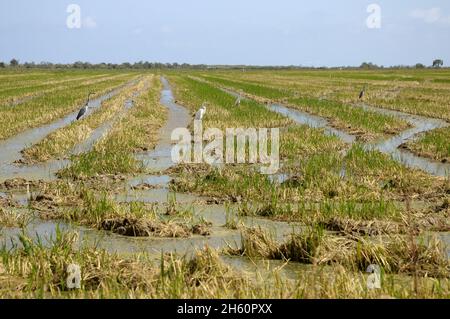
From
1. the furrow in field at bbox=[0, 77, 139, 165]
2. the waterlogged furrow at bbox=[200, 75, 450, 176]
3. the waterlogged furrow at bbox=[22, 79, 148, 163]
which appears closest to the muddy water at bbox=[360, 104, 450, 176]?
the waterlogged furrow at bbox=[200, 75, 450, 176]

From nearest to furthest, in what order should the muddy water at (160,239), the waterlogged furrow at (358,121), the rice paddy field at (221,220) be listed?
the rice paddy field at (221,220)
the muddy water at (160,239)
the waterlogged furrow at (358,121)

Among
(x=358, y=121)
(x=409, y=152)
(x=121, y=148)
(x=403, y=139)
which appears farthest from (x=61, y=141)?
(x=358, y=121)

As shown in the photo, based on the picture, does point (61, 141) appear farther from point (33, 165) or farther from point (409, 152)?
point (409, 152)

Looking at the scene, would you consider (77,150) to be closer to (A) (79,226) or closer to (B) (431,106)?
(A) (79,226)

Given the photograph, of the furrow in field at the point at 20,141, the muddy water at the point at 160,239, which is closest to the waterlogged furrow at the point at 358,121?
the muddy water at the point at 160,239

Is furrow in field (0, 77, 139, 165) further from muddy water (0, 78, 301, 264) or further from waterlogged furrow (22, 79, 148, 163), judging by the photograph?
muddy water (0, 78, 301, 264)

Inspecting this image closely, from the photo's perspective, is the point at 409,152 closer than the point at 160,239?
No

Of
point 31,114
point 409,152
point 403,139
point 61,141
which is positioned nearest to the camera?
point 409,152

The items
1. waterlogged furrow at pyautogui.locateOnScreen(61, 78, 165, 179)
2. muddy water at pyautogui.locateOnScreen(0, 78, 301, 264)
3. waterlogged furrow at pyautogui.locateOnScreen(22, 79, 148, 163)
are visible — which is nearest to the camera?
muddy water at pyautogui.locateOnScreen(0, 78, 301, 264)

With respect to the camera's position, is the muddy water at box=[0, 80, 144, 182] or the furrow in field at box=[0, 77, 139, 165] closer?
the muddy water at box=[0, 80, 144, 182]

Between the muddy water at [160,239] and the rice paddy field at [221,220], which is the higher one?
the rice paddy field at [221,220]

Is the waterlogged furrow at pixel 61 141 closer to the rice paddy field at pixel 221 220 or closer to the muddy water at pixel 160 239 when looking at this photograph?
the rice paddy field at pixel 221 220

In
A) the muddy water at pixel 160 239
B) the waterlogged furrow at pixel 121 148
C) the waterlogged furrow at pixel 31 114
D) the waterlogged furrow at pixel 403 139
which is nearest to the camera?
the muddy water at pixel 160 239

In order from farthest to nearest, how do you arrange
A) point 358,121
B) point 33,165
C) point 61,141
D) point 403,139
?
1. point 358,121
2. point 403,139
3. point 61,141
4. point 33,165
